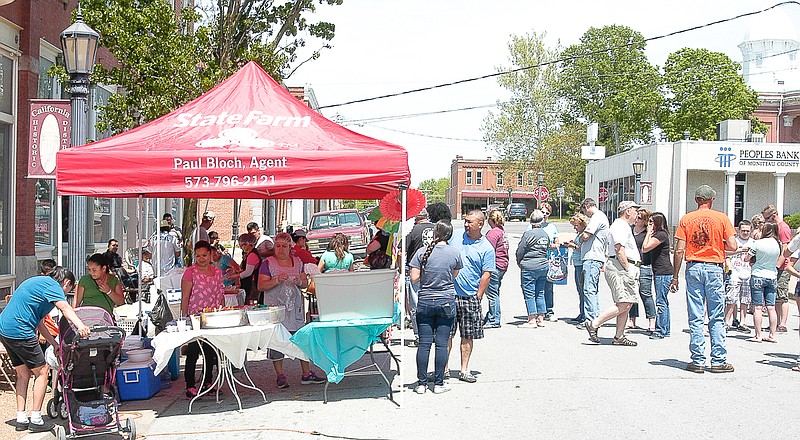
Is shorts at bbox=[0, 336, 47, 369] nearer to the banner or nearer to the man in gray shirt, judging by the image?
the banner

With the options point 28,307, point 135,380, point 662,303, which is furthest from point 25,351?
point 662,303

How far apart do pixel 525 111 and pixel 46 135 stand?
53234 mm

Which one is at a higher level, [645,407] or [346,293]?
[346,293]

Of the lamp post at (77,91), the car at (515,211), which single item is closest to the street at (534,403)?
the lamp post at (77,91)

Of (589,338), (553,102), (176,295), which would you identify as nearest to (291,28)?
(176,295)

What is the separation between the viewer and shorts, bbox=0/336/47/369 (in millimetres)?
7039

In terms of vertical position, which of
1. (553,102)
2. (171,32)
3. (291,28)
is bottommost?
(171,32)

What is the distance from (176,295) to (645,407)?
6406mm

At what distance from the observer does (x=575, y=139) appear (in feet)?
211

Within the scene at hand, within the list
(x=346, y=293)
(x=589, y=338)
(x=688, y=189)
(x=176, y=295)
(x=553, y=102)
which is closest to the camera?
(x=346, y=293)

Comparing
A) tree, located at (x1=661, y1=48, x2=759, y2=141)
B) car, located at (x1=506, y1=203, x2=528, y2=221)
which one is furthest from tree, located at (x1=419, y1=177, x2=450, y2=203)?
tree, located at (x1=661, y1=48, x2=759, y2=141)

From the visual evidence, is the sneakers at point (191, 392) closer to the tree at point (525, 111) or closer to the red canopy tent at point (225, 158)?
the red canopy tent at point (225, 158)

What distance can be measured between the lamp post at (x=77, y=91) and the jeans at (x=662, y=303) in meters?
8.00

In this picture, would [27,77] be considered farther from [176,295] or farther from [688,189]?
[688,189]
